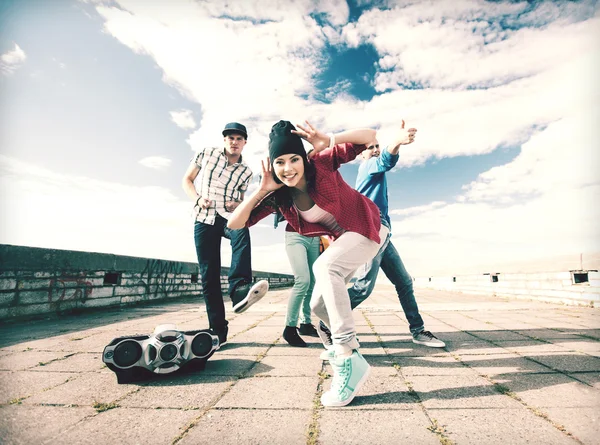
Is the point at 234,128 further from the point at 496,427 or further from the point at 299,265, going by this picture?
the point at 496,427

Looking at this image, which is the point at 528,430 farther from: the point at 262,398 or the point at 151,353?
the point at 151,353

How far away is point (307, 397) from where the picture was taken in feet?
6.05

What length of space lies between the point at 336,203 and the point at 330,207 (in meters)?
0.05

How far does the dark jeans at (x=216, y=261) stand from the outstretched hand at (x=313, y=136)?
1.38 meters

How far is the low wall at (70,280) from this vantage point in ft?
14.4

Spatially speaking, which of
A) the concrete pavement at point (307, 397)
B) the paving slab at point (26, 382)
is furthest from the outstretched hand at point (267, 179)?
the paving slab at point (26, 382)

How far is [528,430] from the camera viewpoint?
4.64 ft

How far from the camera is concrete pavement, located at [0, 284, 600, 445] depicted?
1397 millimetres

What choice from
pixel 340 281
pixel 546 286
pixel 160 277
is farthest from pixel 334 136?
pixel 546 286

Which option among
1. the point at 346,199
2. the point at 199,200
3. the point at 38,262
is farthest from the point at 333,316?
the point at 38,262

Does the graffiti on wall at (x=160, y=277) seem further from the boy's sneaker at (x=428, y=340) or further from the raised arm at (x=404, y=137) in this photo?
the raised arm at (x=404, y=137)

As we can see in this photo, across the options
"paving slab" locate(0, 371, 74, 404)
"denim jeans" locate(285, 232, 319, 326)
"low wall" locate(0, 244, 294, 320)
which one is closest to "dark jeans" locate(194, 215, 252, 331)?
"denim jeans" locate(285, 232, 319, 326)

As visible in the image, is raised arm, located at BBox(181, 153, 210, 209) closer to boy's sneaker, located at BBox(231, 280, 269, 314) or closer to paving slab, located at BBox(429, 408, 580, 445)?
boy's sneaker, located at BBox(231, 280, 269, 314)

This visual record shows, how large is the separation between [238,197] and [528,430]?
279 centimetres
